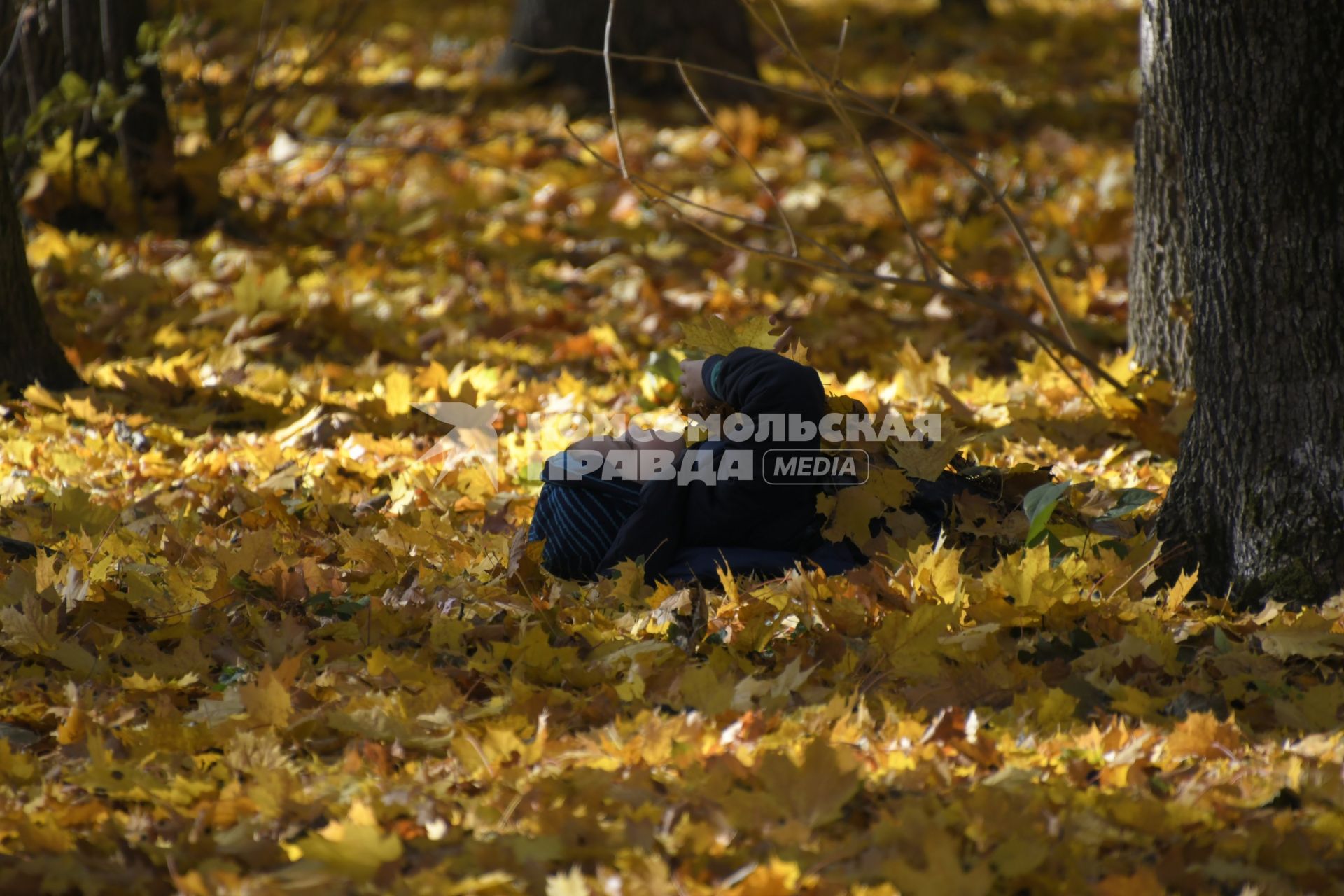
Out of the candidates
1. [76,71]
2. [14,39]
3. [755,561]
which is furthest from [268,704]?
[76,71]

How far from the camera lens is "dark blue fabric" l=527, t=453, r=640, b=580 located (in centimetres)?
319

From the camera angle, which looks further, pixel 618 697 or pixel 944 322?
pixel 944 322

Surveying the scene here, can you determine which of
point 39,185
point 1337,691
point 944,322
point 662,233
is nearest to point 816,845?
point 1337,691

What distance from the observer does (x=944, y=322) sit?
556 centimetres

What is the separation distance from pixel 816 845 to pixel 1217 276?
5.55 feet

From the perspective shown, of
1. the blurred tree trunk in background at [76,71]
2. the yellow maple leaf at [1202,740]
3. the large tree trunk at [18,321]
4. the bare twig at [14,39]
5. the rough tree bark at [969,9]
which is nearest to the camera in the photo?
the yellow maple leaf at [1202,740]

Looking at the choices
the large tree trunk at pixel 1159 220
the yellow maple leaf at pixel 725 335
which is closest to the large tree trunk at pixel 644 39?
the large tree trunk at pixel 1159 220

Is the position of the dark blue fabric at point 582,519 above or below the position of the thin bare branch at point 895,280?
below

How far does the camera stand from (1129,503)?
3.20 m

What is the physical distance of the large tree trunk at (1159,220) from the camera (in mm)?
4238

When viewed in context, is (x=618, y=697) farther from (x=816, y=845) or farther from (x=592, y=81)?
(x=592, y=81)

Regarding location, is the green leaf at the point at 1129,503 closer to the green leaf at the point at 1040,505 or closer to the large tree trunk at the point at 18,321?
the green leaf at the point at 1040,505

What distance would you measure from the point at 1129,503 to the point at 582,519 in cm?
137

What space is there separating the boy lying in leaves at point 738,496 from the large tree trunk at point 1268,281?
2.10 feet
